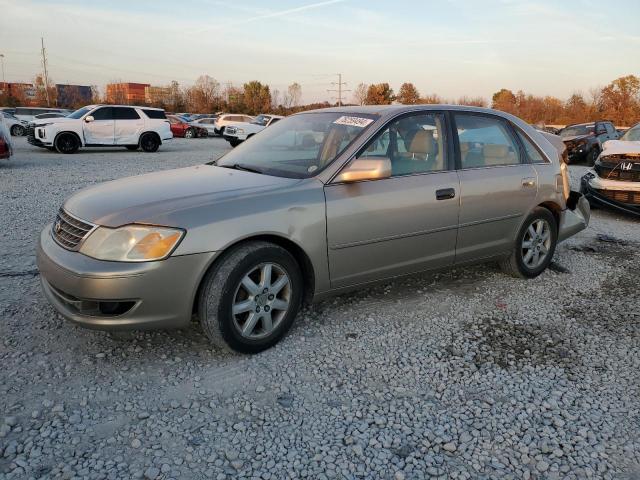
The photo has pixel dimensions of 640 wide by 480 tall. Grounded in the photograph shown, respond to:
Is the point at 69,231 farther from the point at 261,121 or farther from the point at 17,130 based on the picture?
the point at 261,121

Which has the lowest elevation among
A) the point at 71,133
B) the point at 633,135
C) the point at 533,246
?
the point at 533,246

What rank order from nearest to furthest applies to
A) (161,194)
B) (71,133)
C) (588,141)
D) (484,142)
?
(161,194), (484,142), (71,133), (588,141)

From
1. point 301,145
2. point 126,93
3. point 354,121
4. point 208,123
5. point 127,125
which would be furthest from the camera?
point 126,93

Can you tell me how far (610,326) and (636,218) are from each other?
5.22 meters

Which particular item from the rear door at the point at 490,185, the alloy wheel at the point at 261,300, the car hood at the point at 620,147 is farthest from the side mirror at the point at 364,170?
the car hood at the point at 620,147

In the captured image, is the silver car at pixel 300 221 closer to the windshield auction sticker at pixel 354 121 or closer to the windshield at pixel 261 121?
the windshield auction sticker at pixel 354 121

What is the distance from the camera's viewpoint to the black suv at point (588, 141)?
17844 millimetres

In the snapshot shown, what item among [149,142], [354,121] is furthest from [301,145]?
[149,142]

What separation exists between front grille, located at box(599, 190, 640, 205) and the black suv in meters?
10.8

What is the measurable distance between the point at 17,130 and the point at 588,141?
83.8 ft

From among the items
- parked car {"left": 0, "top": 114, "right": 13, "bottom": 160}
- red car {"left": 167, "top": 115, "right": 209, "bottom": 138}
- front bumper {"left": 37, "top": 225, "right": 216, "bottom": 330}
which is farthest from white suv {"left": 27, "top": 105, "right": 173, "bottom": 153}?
front bumper {"left": 37, "top": 225, "right": 216, "bottom": 330}

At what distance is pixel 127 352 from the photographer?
3.34 metres

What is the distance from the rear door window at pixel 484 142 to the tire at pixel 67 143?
51.5 ft

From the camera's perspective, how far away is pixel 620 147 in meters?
8.41
